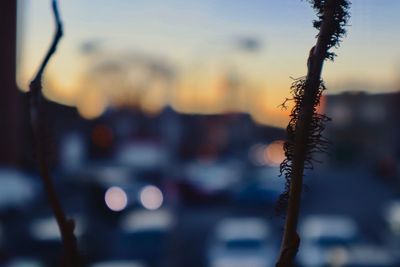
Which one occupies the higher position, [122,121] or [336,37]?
[336,37]

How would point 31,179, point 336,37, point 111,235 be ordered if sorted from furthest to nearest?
1. point 31,179
2. point 111,235
3. point 336,37

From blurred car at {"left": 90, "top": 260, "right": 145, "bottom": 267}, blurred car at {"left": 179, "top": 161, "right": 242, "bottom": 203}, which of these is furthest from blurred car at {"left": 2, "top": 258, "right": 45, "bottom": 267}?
blurred car at {"left": 179, "top": 161, "right": 242, "bottom": 203}

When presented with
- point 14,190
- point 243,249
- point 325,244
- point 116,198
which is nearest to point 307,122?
point 243,249

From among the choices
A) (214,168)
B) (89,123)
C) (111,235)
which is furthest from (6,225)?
(89,123)

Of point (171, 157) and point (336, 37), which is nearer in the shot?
point (336, 37)

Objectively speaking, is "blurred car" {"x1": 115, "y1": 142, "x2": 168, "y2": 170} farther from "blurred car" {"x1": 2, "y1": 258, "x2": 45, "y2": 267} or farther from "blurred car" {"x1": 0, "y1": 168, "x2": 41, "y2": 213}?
"blurred car" {"x1": 2, "y1": 258, "x2": 45, "y2": 267}

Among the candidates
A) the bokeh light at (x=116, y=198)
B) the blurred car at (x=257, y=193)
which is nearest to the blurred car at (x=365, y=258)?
the bokeh light at (x=116, y=198)

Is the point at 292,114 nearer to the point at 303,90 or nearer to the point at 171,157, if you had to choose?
the point at 303,90
